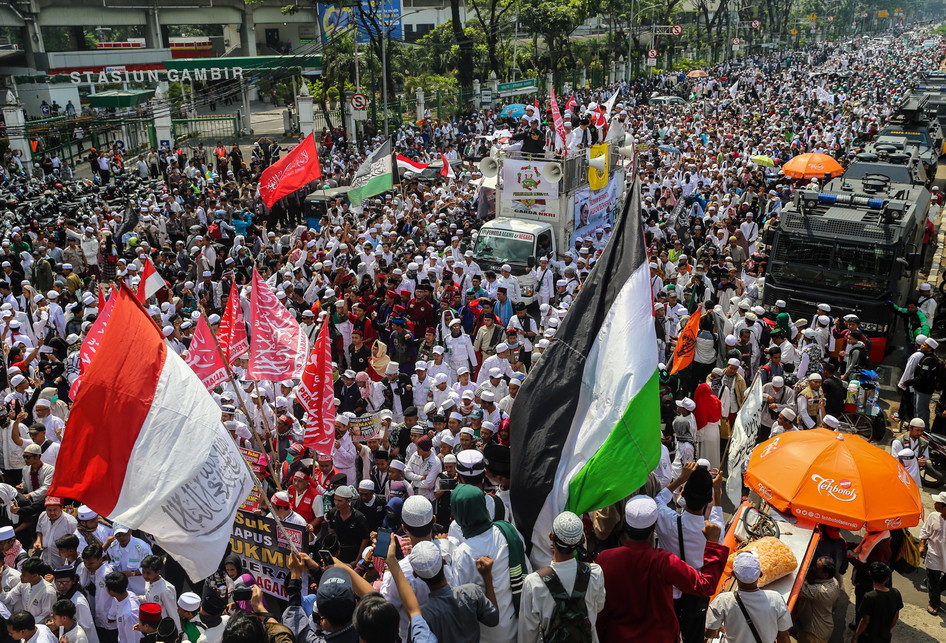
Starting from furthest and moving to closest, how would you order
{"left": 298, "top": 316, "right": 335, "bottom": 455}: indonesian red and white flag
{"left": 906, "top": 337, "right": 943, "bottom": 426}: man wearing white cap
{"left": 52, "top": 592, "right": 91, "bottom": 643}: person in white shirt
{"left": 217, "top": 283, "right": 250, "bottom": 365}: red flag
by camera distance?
{"left": 906, "top": 337, "right": 943, "bottom": 426}: man wearing white cap, {"left": 217, "top": 283, "right": 250, "bottom": 365}: red flag, {"left": 298, "top": 316, "right": 335, "bottom": 455}: indonesian red and white flag, {"left": 52, "top": 592, "right": 91, "bottom": 643}: person in white shirt

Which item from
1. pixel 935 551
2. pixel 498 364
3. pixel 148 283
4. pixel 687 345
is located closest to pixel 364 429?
pixel 498 364

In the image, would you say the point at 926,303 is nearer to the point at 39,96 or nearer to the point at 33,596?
the point at 33,596

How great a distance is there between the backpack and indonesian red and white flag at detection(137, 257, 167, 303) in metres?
8.01

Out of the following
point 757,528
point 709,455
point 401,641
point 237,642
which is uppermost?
point 237,642

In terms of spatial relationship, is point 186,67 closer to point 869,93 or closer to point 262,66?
point 262,66

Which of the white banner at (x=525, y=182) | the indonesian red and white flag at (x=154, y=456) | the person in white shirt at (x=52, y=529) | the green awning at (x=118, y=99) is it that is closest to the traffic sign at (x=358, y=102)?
the green awning at (x=118, y=99)

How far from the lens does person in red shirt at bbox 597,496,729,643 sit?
13.7 feet

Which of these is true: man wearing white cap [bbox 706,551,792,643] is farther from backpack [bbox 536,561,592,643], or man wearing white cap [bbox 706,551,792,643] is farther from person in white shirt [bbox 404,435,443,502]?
person in white shirt [bbox 404,435,443,502]

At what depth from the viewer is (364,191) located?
16.1 meters

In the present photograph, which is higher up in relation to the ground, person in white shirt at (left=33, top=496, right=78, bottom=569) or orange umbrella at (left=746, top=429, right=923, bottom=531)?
orange umbrella at (left=746, top=429, right=923, bottom=531)

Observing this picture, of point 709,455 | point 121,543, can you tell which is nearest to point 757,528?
point 709,455

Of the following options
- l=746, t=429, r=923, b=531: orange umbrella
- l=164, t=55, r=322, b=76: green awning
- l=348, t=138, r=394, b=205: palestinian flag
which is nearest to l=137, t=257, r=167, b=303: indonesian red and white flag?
l=348, t=138, r=394, b=205: palestinian flag

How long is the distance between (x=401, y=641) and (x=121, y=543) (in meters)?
2.90

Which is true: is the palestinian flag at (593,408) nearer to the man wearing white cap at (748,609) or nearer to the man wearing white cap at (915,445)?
the man wearing white cap at (748,609)
